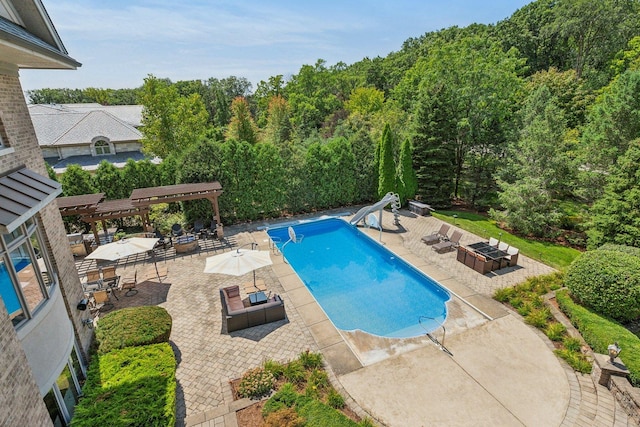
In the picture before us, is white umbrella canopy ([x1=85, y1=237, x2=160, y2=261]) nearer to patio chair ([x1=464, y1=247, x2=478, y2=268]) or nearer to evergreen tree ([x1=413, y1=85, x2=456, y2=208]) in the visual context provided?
patio chair ([x1=464, y1=247, x2=478, y2=268])

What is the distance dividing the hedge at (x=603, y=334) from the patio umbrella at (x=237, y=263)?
10707 millimetres

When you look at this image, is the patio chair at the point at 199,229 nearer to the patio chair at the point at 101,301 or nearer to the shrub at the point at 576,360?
the patio chair at the point at 101,301

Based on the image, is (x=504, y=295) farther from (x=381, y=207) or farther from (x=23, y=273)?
(x=23, y=273)

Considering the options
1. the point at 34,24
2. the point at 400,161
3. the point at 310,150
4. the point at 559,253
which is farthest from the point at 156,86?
the point at 559,253

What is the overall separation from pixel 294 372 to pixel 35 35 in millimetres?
10509

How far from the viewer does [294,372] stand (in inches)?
355

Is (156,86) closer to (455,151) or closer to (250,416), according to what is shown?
(455,151)

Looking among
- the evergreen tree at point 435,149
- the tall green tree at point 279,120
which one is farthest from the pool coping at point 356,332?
the tall green tree at point 279,120

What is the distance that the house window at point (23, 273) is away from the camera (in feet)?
18.7

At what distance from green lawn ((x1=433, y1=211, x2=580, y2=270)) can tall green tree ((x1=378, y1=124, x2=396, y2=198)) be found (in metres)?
3.82

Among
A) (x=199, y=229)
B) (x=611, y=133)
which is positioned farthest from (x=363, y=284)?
(x=611, y=133)

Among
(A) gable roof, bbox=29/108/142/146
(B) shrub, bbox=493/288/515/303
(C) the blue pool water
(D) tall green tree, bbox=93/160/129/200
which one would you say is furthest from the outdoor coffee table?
(A) gable roof, bbox=29/108/142/146

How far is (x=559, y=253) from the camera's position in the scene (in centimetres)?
1650

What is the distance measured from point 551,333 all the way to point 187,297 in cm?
1330
